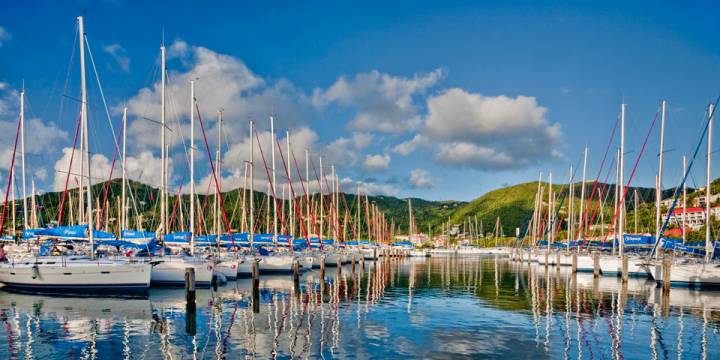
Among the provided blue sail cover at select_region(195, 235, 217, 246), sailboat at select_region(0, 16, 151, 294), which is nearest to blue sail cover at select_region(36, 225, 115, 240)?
sailboat at select_region(0, 16, 151, 294)

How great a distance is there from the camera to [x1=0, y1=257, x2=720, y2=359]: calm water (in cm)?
1992

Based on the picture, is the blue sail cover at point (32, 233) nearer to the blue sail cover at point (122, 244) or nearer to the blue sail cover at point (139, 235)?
the blue sail cover at point (122, 244)

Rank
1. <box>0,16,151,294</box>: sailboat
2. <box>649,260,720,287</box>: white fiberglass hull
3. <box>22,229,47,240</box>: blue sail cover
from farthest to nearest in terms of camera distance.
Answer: <box>649,260,720,287</box>: white fiberglass hull
<box>22,229,47,240</box>: blue sail cover
<box>0,16,151,294</box>: sailboat

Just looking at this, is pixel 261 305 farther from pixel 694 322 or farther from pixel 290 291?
pixel 694 322

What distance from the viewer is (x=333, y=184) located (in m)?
90.1

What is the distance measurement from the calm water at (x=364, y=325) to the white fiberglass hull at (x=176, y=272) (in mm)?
1795

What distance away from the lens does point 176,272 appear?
130 feet

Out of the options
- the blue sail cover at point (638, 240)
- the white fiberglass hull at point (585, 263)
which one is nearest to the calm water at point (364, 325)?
the blue sail cover at point (638, 240)

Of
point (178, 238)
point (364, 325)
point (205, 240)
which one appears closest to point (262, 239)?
point (205, 240)

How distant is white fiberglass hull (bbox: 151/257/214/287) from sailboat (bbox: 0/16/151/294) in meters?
3.36

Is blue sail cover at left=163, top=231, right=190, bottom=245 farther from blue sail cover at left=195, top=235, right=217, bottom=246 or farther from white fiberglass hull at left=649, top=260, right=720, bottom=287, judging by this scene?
white fiberglass hull at left=649, top=260, right=720, bottom=287

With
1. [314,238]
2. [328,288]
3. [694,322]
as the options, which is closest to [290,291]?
[328,288]

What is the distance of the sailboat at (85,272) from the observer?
3519cm

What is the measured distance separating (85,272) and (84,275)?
0.24m
